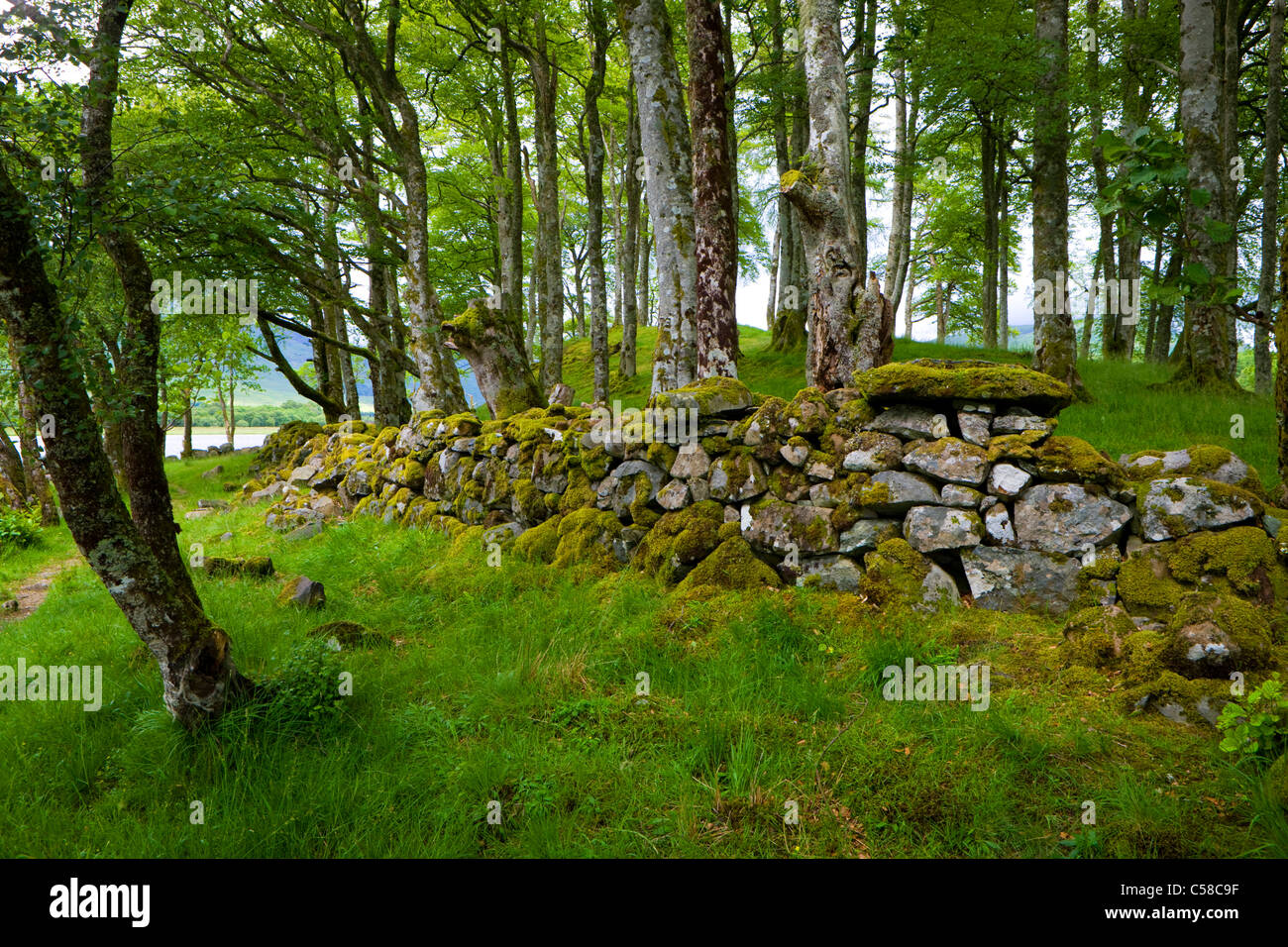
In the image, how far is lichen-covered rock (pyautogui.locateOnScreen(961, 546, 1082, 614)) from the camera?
4082mm

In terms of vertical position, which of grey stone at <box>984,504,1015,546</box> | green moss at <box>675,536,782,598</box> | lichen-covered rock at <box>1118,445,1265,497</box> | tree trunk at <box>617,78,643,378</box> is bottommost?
green moss at <box>675,536,782,598</box>

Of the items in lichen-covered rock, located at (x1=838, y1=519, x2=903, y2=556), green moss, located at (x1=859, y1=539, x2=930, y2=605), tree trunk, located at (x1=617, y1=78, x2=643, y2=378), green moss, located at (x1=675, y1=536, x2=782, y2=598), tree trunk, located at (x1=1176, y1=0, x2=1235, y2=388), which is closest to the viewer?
green moss, located at (x1=859, y1=539, x2=930, y2=605)

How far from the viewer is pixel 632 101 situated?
15.6 m

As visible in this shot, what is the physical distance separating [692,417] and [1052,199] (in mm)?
7515

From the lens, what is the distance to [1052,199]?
29.3ft

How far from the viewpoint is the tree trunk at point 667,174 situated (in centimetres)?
716

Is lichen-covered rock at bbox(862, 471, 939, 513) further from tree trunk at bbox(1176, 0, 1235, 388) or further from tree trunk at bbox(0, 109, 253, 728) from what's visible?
tree trunk at bbox(1176, 0, 1235, 388)

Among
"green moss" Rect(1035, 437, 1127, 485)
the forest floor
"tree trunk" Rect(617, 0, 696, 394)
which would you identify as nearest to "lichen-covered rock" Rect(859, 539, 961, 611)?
the forest floor

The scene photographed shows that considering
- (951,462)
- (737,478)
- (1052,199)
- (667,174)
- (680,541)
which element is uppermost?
(1052,199)

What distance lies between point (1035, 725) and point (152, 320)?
6.77 m

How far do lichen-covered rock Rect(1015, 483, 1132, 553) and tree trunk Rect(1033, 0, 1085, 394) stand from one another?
5.55 meters

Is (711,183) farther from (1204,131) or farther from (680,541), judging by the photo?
(1204,131)

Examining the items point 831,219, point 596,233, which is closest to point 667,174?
point 831,219
